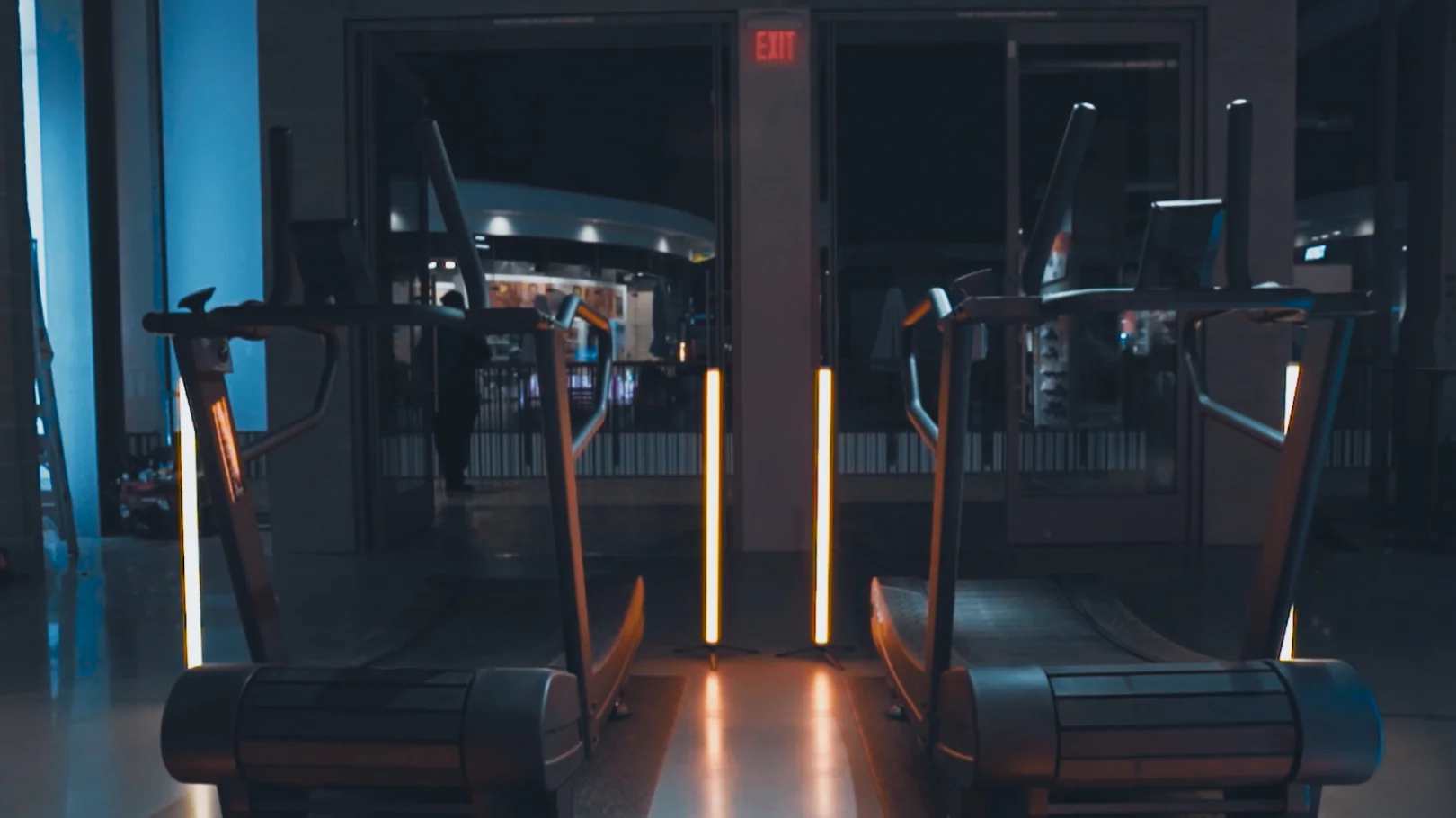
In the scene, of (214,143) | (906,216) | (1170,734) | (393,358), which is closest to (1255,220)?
(1170,734)

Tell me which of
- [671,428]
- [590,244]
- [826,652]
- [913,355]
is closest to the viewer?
[913,355]

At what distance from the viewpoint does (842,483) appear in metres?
8.71

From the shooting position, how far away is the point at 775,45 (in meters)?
5.83

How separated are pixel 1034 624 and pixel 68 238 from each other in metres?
5.79

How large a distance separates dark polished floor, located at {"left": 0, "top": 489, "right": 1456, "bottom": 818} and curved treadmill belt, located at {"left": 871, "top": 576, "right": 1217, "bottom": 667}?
14.4 inches

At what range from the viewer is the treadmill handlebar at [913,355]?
106 inches

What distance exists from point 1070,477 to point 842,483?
2717 millimetres

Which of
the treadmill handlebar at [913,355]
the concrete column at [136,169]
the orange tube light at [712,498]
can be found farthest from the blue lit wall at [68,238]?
the treadmill handlebar at [913,355]

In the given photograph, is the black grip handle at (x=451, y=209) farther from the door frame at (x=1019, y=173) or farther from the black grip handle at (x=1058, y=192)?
the door frame at (x=1019, y=173)

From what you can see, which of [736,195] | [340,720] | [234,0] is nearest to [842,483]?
[736,195]

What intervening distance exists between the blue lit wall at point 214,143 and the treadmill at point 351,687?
13.2 feet

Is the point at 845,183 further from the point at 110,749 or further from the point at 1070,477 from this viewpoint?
the point at 110,749

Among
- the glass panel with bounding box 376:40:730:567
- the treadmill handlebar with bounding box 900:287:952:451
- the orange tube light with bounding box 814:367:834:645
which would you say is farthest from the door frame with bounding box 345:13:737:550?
the treadmill handlebar with bounding box 900:287:952:451

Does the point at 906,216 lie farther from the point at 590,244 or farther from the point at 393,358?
the point at 393,358
